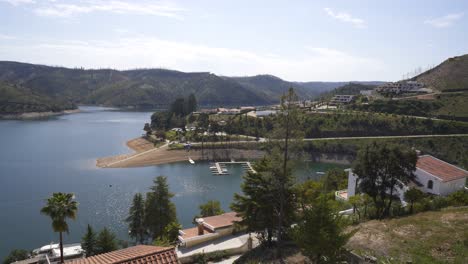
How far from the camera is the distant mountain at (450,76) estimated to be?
11584 centimetres

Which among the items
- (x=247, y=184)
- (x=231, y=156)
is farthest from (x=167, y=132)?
(x=247, y=184)

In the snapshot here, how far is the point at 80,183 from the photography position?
63312 mm

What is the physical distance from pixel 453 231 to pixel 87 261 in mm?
16316

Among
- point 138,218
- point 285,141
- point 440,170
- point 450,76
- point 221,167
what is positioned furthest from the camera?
point 450,76

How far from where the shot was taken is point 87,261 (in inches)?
429

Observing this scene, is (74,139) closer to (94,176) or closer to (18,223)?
(94,176)

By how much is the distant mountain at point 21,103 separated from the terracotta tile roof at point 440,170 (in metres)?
179

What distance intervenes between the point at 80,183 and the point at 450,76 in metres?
120

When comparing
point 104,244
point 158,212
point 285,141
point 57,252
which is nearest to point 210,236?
point 285,141

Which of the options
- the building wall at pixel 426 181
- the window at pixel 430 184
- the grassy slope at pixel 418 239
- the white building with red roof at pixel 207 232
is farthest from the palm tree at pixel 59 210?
the window at pixel 430 184

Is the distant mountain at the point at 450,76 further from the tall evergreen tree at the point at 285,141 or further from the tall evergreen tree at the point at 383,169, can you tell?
the tall evergreen tree at the point at 285,141

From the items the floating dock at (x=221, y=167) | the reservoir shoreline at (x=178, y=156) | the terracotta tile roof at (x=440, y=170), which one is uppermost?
the terracotta tile roof at (x=440, y=170)

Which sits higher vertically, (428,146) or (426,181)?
(426,181)

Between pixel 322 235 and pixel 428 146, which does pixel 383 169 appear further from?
pixel 428 146
